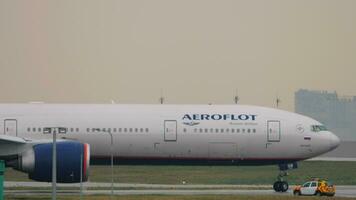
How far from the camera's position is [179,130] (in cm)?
5659

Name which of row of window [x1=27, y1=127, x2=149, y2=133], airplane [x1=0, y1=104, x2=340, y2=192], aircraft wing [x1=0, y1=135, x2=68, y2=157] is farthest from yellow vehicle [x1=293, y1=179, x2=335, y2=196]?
aircraft wing [x1=0, y1=135, x2=68, y2=157]

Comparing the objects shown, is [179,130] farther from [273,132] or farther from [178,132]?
[273,132]

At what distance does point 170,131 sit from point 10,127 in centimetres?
899

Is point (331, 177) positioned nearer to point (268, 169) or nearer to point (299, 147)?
point (268, 169)

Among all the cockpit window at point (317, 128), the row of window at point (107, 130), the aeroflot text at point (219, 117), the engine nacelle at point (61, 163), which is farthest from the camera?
the cockpit window at point (317, 128)

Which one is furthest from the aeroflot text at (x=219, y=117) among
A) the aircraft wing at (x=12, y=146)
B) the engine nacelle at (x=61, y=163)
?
the engine nacelle at (x=61, y=163)

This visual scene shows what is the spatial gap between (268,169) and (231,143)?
2932cm

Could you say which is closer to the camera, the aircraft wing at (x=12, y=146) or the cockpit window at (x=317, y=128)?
the aircraft wing at (x=12, y=146)

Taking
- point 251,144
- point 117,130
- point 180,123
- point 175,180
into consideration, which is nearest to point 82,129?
point 117,130

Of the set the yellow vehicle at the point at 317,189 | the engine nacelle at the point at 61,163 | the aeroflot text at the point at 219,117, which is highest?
the aeroflot text at the point at 219,117

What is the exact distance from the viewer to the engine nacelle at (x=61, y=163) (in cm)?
4762

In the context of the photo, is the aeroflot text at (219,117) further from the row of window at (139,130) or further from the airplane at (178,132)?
the row of window at (139,130)

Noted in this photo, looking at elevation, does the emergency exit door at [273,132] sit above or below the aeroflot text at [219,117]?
below

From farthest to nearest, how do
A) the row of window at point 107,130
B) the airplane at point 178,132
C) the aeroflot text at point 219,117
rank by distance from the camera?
1. the aeroflot text at point 219,117
2. the airplane at point 178,132
3. the row of window at point 107,130
